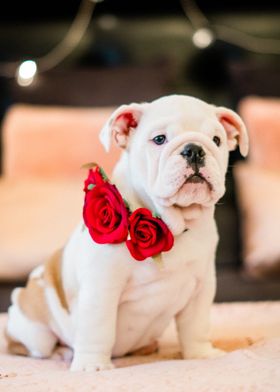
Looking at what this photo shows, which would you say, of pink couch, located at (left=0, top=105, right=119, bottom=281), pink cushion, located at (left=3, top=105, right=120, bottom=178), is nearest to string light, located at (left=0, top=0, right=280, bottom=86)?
pink couch, located at (left=0, top=105, right=119, bottom=281)

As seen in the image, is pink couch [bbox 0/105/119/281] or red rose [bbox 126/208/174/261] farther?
pink couch [bbox 0/105/119/281]

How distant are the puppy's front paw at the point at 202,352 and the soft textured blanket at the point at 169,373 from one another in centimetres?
6

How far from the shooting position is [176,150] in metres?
1.09

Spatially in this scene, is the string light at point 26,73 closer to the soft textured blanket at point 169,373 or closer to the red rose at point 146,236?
the soft textured blanket at point 169,373

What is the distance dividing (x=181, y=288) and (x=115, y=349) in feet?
0.59

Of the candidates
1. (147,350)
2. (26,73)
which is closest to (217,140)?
(147,350)

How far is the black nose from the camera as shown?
3.52ft

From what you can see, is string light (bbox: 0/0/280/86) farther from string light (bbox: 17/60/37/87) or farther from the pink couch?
the pink couch

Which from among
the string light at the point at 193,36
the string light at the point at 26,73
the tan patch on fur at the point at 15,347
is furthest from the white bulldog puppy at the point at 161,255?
the string light at the point at 193,36

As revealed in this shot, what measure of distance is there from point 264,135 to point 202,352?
1288 mm

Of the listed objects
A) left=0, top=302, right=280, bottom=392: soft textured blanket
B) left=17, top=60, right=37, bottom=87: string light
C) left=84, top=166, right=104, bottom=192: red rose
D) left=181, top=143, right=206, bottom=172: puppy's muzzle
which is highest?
left=17, top=60, right=37, bottom=87: string light

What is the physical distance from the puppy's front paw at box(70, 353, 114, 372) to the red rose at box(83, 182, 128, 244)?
0.20m

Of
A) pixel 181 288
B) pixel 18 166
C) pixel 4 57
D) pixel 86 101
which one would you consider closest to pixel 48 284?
pixel 181 288

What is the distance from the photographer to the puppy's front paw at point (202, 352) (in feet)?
4.05
